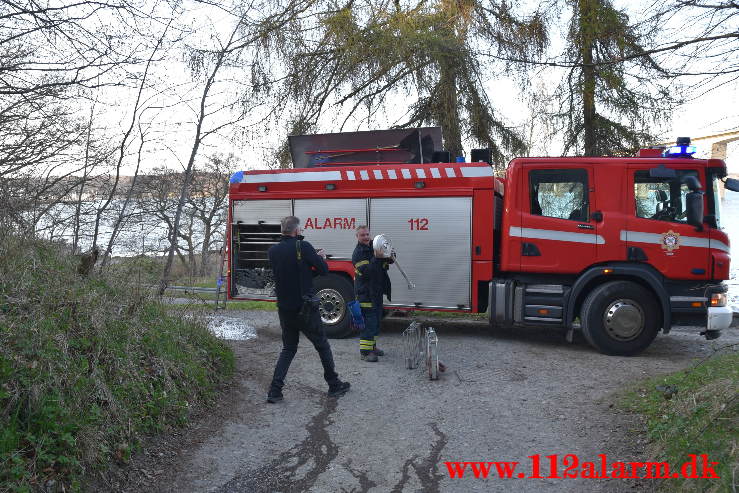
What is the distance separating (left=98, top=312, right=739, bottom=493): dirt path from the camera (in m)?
4.17

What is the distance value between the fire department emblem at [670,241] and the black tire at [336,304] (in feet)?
14.3

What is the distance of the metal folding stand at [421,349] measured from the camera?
21.9ft

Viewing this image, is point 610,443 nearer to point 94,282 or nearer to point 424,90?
point 94,282

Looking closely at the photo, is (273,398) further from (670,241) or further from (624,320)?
(670,241)

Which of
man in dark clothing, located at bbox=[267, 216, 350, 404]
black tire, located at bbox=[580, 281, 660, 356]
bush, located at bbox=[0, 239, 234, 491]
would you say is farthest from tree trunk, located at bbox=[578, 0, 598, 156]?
bush, located at bbox=[0, 239, 234, 491]

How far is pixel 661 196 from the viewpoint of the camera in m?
7.89

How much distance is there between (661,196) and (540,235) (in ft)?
5.28

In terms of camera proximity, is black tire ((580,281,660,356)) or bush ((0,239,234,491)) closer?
bush ((0,239,234,491))

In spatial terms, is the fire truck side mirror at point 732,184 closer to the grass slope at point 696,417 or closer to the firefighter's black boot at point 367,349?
the grass slope at point 696,417

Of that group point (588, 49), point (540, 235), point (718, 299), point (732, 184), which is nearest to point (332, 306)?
point (540, 235)

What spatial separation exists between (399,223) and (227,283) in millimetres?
3049

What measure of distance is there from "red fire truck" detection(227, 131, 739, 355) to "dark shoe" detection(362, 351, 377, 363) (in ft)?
4.98

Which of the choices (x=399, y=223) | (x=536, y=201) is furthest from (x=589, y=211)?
(x=399, y=223)

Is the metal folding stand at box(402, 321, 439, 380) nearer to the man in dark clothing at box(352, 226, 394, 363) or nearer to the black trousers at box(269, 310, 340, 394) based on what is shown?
the man in dark clothing at box(352, 226, 394, 363)
